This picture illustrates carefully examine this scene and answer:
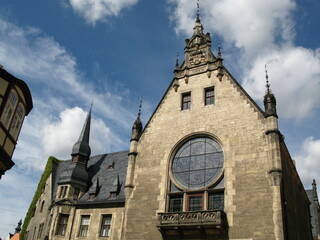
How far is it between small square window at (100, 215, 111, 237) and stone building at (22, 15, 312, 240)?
0.23ft

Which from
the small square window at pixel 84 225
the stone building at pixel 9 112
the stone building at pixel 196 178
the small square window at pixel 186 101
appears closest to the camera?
the stone building at pixel 9 112

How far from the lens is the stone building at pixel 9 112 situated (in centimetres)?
1390

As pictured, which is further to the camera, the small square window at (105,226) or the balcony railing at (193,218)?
the small square window at (105,226)

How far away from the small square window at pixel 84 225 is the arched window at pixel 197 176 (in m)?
7.75

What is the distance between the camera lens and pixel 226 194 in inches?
703

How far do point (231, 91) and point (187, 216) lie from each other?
8.59 m

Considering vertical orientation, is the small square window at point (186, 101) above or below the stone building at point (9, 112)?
above

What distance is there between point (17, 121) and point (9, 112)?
1261mm

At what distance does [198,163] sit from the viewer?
20.0 m

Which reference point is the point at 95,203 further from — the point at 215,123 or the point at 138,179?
the point at 215,123

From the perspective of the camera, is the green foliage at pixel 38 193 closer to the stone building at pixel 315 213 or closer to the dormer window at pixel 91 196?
the dormer window at pixel 91 196

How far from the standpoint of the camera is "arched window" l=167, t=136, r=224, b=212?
18562mm

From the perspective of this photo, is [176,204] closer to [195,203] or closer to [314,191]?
[195,203]

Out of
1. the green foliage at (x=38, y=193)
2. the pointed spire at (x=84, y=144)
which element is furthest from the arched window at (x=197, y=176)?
the green foliage at (x=38, y=193)
